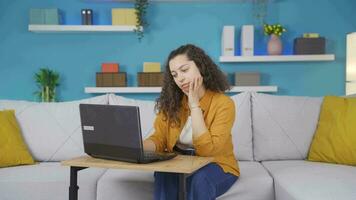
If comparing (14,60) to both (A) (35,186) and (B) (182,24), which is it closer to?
(B) (182,24)

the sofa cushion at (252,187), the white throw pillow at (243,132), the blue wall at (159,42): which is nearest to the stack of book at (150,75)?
the blue wall at (159,42)

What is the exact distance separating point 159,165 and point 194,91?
18.4 inches

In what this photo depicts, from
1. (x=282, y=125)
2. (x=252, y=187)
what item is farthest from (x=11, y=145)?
(x=282, y=125)

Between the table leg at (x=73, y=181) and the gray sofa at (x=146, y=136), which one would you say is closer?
the table leg at (x=73, y=181)

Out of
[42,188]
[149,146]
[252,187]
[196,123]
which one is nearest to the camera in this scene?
[196,123]

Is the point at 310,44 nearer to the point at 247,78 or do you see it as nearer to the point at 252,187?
the point at 247,78

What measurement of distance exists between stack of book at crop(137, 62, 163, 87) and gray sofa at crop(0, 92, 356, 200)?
3.18 ft

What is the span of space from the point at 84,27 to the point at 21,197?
1.91 metres

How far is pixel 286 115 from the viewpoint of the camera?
264 centimetres

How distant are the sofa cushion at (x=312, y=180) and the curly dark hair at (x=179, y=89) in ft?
1.79

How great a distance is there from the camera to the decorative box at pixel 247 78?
3699mm

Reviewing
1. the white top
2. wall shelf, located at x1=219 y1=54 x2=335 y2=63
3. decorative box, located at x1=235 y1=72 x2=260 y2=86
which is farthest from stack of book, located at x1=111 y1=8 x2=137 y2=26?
the white top

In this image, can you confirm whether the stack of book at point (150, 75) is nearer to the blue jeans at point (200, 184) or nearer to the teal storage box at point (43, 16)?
the teal storage box at point (43, 16)

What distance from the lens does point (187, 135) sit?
77.7 inches
